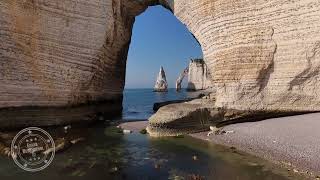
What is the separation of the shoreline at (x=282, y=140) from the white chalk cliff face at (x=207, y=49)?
1039mm

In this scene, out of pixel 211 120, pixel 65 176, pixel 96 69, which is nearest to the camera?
pixel 65 176

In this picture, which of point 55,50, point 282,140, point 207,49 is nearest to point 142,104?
point 55,50

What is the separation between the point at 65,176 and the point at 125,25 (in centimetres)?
1480

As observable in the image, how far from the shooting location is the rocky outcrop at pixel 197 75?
220 feet

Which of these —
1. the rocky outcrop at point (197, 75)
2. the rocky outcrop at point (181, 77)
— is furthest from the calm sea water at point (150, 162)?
the rocky outcrop at point (181, 77)

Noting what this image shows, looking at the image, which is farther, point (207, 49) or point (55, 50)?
point (55, 50)

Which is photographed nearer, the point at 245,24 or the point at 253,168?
the point at 253,168

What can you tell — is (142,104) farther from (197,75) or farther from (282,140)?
(197,75)

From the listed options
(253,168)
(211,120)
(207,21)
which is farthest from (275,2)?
(253,168)

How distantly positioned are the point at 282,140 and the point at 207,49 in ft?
20.7

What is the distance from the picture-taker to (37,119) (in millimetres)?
16109

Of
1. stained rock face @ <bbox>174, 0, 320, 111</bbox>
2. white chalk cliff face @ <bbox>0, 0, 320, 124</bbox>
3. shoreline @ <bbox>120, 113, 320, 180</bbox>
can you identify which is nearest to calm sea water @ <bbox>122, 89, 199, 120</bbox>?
white chalk cliff face @ <bbox>0, 0, 320, 124</bbox>

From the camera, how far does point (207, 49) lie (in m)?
16.4

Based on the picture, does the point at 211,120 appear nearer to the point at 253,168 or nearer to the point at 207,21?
the point at 207,21
